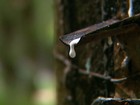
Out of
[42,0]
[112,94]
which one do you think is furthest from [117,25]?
[42,0]

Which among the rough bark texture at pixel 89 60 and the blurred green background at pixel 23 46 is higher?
the rough bark texture at pixel 89 60

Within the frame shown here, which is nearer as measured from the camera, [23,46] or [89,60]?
[89,60]

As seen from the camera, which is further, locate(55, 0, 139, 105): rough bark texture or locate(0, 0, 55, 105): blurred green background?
locate(0, 0, 55, 105): blurred green background

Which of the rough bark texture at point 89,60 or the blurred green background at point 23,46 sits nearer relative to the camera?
the rough bark texture at point 89,60

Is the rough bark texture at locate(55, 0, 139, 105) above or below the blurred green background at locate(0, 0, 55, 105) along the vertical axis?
above

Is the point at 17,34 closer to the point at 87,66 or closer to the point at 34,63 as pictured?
the point at 34,63

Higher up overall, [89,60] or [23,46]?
[89,60]
